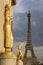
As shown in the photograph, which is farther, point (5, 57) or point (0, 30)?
point (0, 30)

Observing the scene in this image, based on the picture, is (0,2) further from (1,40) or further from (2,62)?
(2,62)

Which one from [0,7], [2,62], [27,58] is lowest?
[27,58]

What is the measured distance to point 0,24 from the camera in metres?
12.6

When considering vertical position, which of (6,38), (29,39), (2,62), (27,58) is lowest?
(27,58)

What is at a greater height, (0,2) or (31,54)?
(0,2)

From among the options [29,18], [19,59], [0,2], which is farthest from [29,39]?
[0,2]

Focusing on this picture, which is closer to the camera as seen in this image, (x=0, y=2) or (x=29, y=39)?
(x=0, y=2)

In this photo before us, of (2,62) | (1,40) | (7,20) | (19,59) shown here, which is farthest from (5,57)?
(19,59)

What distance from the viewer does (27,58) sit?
9206 cm

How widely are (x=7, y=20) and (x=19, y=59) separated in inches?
493

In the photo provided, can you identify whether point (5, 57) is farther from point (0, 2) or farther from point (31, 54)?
point (31, 54)

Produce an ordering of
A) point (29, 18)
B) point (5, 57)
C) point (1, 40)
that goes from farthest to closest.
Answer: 1. point (29, 18)
2. point (1, 40)
3. point (5, 57)

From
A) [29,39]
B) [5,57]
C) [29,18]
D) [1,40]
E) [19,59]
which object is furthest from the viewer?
[29,18]

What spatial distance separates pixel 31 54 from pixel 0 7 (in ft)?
253
